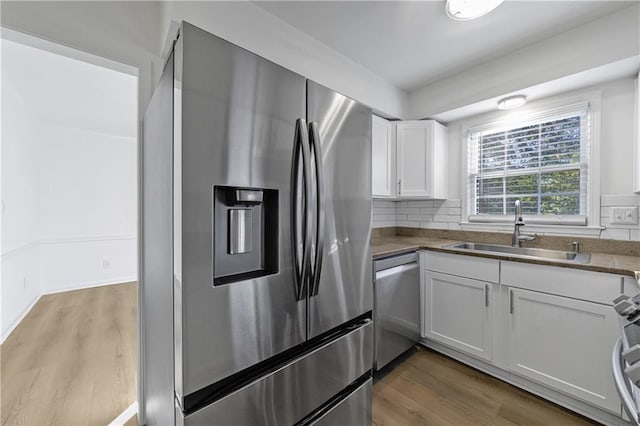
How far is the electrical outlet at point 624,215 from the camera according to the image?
186 cm

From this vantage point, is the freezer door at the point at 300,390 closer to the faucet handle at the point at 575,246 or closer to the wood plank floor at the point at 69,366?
the wood plank floor at the point at 69,366

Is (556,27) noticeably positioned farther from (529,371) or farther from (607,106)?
(529,371)

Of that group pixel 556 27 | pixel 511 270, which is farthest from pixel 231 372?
pixel 556 27

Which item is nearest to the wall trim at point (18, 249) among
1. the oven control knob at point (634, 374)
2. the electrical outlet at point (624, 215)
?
the oven control knob at point (634, 374)

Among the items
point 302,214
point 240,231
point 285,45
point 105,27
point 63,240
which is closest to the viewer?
point 240,231

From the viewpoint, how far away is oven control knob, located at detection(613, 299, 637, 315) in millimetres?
750

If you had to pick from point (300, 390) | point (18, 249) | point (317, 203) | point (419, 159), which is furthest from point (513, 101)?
point (18, 249)

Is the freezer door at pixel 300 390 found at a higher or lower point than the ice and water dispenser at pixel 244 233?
lower

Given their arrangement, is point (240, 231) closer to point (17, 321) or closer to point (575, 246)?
point (575, 246)

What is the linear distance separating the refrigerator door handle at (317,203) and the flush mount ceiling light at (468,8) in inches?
48.6

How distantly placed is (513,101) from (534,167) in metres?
0.61

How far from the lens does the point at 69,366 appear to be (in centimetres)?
212

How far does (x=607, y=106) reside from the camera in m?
1.98

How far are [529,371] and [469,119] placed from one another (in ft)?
7.18
